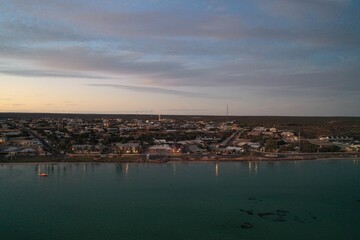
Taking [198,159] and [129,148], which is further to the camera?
[129,148]

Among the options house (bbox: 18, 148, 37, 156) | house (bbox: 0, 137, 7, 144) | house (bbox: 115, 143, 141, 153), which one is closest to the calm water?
house (bbox: 18, 148, 37, 156)

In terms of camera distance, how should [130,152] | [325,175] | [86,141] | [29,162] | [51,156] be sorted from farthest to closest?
[86,141] → [130,152] → [51,156] → [29,162] → [325,175]

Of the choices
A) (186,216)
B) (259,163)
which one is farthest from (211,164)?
(186,216)

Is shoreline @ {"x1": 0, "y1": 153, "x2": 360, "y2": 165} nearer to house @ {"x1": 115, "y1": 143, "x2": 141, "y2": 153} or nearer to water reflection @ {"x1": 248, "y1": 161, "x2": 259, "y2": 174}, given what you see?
water reflection @ {"x1": 248, "y1": 161, "x2": 259, "y2": 174}

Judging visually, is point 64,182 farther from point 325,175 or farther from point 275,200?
point 325,175

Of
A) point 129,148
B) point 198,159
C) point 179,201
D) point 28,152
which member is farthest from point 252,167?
point 28,152

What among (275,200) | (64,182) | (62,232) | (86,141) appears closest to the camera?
(62,232)

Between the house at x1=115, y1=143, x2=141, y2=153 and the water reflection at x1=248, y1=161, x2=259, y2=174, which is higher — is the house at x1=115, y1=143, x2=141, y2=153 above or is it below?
above

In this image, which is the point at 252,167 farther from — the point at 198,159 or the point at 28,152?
the point at 28,152

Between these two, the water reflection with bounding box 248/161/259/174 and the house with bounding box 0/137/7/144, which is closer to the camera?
the water reflection with bounding box 248/161/259/174
